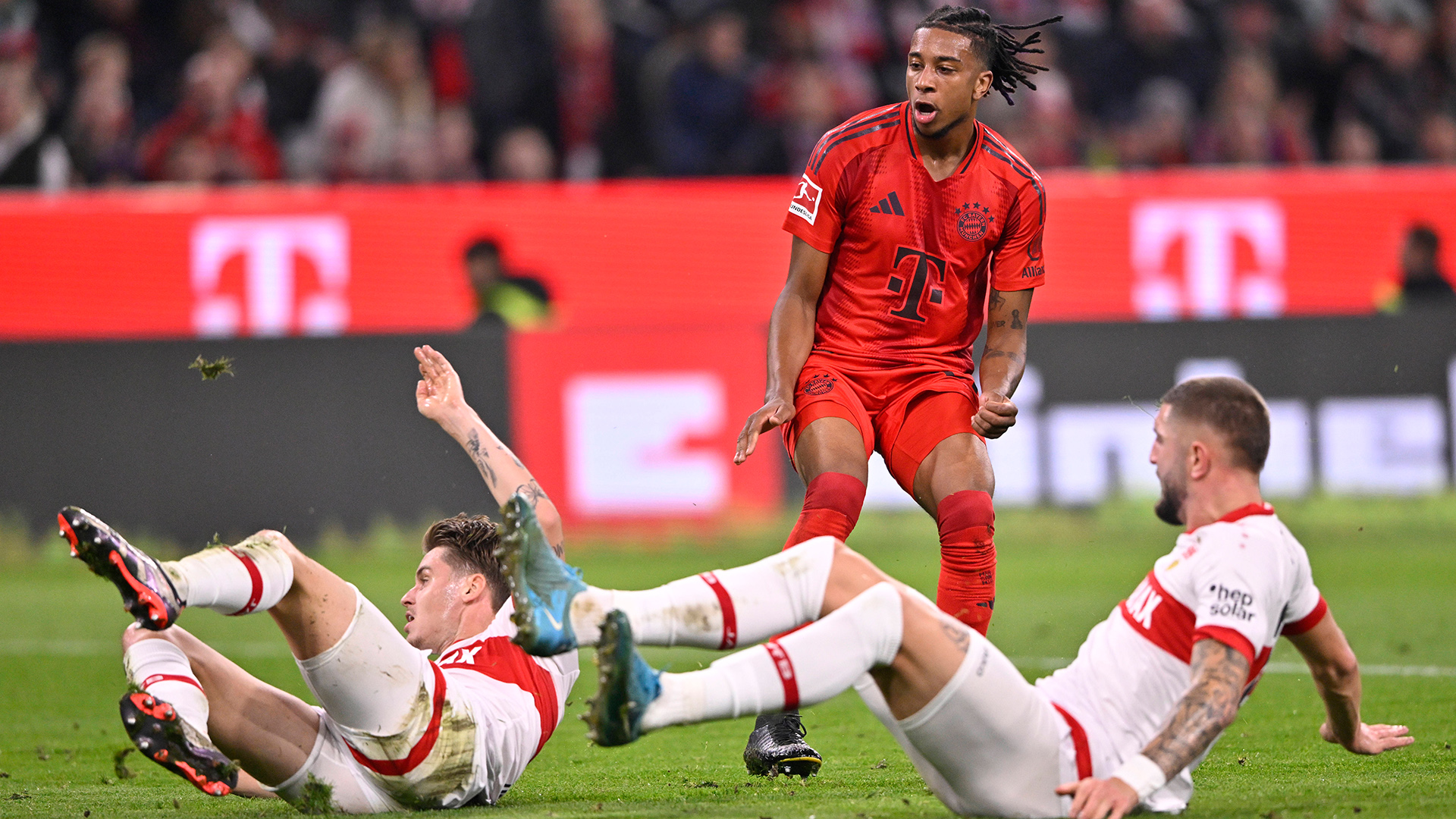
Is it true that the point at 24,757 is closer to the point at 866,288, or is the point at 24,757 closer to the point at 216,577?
the point at 216,577

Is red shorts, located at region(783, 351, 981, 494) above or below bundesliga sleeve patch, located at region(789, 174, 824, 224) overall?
below

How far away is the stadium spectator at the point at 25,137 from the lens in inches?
459

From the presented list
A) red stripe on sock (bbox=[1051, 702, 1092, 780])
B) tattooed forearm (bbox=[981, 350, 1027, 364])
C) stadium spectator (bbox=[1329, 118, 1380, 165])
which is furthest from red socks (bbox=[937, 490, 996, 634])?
stadium spectator (bbox=[1329, 118, 1380, 165])

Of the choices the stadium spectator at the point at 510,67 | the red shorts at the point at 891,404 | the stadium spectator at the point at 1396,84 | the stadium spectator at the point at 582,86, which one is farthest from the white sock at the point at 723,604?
the stadium spectator at the point at 1396,84

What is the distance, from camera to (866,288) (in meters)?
5.23

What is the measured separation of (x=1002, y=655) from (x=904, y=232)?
1932mm

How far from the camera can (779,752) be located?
489 centimetres

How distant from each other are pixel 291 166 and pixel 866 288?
8196 mm

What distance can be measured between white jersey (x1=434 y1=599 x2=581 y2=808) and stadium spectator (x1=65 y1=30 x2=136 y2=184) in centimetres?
855

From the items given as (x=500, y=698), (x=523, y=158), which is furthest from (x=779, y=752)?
(x=523, y=158)

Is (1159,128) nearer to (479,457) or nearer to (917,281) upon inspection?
(917,281)

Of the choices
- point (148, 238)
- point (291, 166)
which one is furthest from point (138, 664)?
point (291, 166)

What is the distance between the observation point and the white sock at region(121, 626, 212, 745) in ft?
12.1

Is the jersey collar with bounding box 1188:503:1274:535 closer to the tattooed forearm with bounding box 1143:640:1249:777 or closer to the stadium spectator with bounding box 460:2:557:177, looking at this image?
the tattooed forearm with bounding box 1143:640:1249:777
